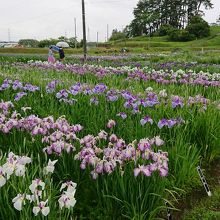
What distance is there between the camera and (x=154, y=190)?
2.61 meters

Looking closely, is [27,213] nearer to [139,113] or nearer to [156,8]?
[139,113]

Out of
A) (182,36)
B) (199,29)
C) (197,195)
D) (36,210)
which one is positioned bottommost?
(182,36)

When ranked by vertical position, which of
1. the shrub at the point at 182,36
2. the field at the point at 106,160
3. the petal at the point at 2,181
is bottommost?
the shrub at the point at 182,36

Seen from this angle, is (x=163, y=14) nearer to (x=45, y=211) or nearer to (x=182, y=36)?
(x=182, y=36)

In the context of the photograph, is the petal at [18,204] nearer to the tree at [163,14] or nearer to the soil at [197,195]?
the soil at [197,195]

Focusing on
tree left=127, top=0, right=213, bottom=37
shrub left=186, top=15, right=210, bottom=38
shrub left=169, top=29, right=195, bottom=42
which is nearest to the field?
shrub left=169, top=29, right=195, bottom=42

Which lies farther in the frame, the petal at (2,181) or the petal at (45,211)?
Answer: the petal at (2,181)

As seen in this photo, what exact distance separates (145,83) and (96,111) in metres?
3.24

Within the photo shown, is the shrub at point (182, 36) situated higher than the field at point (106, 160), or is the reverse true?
the field at point (106, 160)

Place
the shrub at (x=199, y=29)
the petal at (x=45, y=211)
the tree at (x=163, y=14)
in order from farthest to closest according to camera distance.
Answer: the tree at (x=163, y=14) < the shrub at (x=199, y=29) < the petal at (x=45, y=211)

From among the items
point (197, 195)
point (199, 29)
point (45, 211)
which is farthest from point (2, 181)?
point (199, 29)

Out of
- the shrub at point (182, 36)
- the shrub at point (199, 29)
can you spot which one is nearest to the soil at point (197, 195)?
the shrub at point (182, 36)

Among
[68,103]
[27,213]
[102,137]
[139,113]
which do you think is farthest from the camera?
[68,103]

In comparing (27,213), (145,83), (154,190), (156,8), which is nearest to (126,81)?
(145,83)
